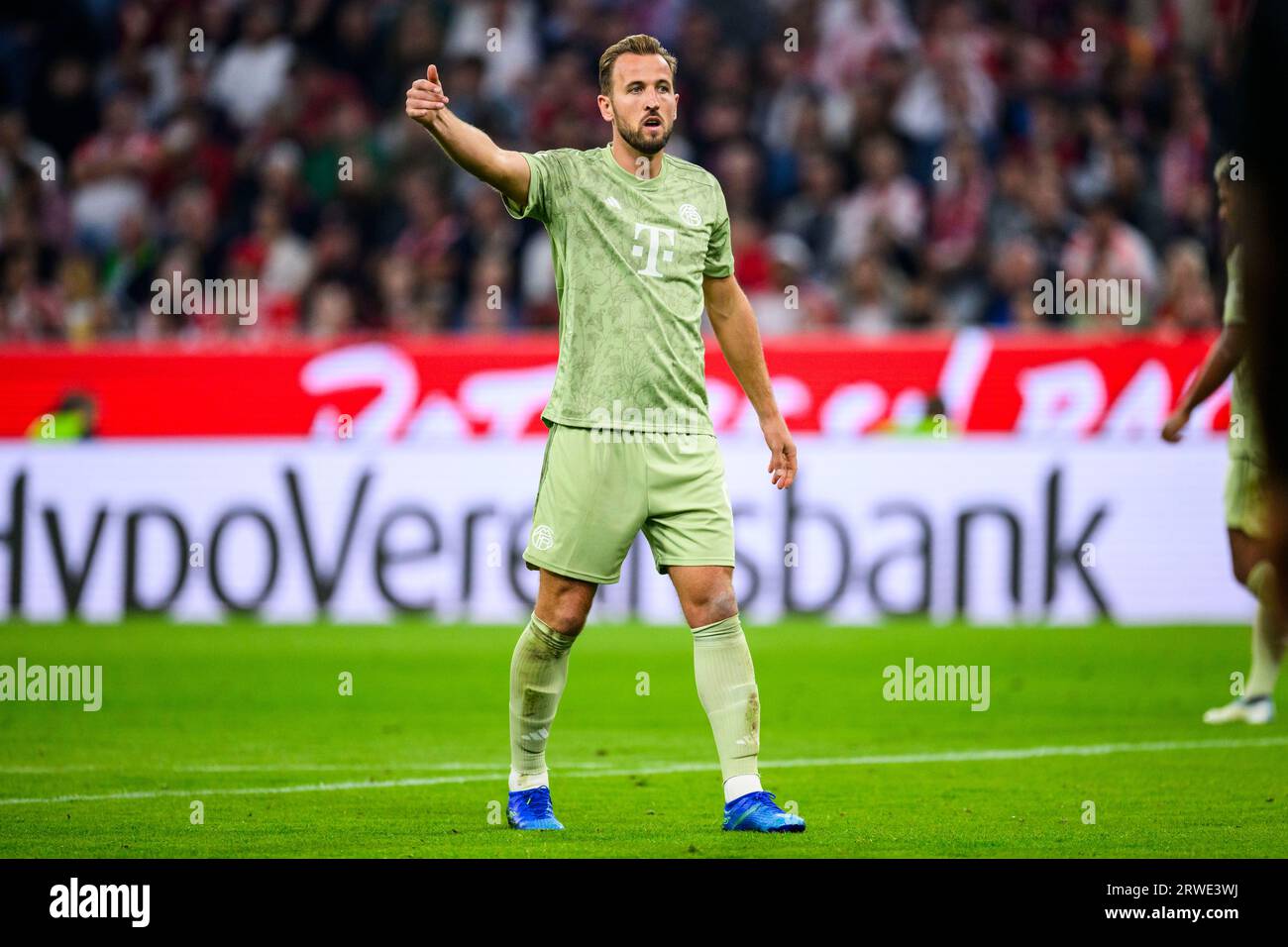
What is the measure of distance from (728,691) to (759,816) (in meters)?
0.36

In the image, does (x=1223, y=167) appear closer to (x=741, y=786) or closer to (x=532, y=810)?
(x=741, y=786)

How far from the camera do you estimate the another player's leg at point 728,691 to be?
17.0 ft

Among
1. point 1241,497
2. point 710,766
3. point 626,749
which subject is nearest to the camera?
point 710,766

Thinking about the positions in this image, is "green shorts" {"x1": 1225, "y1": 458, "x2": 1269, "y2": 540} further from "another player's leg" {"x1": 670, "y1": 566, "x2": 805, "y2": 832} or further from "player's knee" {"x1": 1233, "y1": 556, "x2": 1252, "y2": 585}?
"another player's leg" {"x1": 670, "y1": 566, "x2": 805, "y2": 832}

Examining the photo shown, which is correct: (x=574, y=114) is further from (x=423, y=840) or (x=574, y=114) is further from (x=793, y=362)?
(x=423, y=840)

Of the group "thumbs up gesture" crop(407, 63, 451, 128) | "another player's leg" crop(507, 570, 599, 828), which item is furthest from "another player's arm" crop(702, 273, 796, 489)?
"thumbs up gesture" crop(407, 63, 451, 128)

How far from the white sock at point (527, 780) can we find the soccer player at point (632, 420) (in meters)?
0.21

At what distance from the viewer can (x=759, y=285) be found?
47.8 ft

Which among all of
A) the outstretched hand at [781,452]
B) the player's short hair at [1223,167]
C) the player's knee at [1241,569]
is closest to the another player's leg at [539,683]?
the outstretched hand at [781,452]

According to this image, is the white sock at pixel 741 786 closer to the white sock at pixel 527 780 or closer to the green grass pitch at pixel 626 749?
the green grass pitch at pixel 626 749

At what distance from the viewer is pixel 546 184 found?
205 inches

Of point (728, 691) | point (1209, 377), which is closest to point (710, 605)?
point (728, 691)

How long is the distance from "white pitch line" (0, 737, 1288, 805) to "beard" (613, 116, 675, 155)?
8.25 ft

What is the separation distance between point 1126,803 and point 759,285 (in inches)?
352
